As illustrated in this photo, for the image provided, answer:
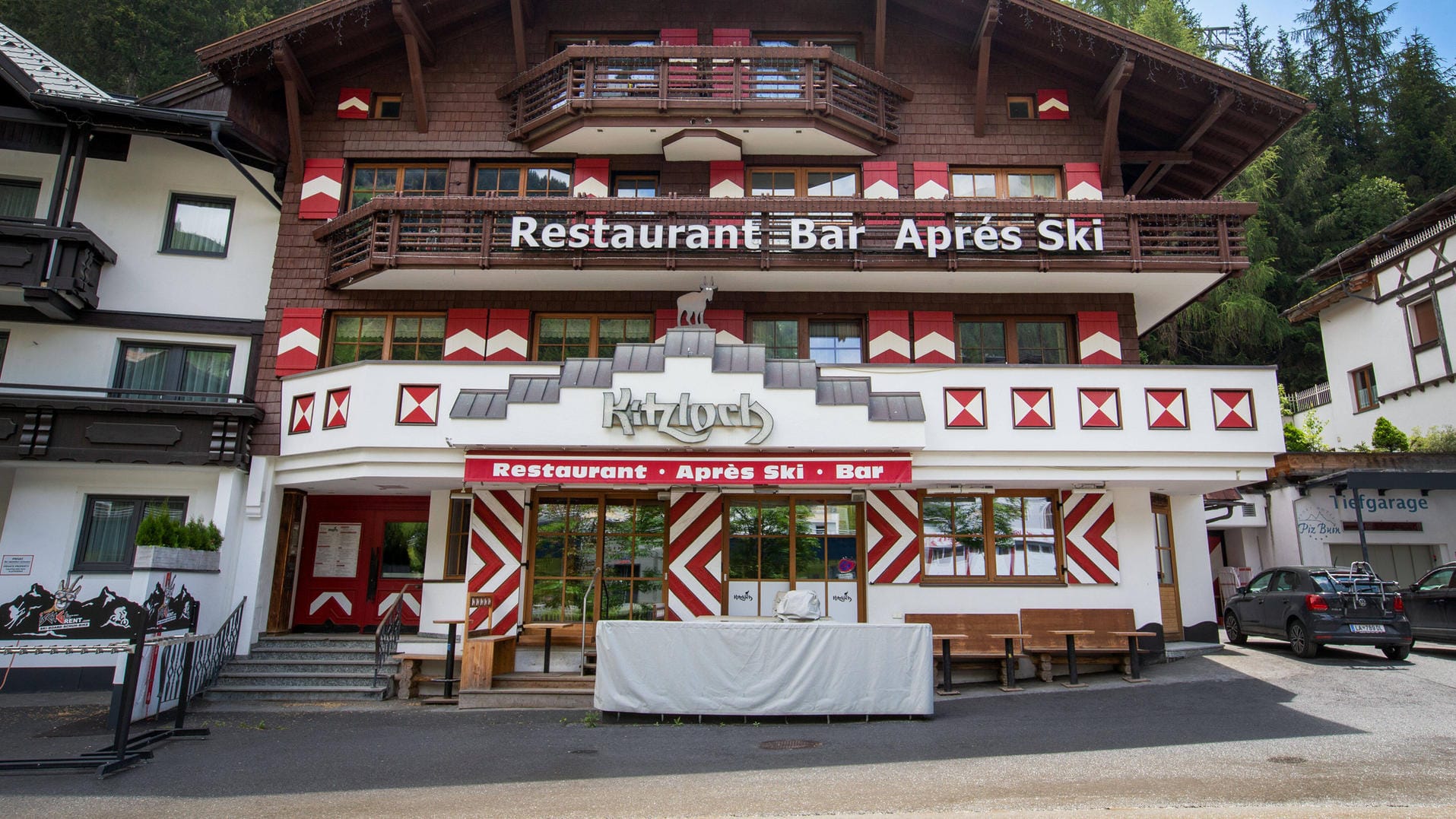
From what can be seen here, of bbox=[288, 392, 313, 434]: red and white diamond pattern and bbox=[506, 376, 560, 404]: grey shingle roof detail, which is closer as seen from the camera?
bbox=[506, 376, 560, 404]: grey shingle roof detail

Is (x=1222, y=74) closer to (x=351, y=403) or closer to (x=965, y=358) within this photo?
(x=965, y=358)

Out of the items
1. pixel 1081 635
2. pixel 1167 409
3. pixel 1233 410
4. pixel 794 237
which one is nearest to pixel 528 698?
pixel 794 237

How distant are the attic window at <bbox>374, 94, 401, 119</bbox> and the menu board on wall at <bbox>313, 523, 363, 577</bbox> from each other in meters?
7.35

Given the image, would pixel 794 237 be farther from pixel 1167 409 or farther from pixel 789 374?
pixel 1167 409

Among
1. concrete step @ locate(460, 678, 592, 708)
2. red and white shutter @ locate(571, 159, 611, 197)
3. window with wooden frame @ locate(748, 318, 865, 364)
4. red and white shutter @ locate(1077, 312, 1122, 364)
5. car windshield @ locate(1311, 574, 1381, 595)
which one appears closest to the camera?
concrete step @ locate(460, 678, 592, 708)

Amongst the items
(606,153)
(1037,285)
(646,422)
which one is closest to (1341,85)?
(1037,285)

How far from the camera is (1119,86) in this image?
14633mm

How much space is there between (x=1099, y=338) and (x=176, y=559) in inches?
560

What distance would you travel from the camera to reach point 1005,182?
15.6 meters

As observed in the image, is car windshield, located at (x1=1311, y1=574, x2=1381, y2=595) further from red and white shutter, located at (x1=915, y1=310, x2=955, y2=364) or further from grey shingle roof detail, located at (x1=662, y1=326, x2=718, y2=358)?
grey shingle roof detail, located at (x1=662, y1=326, x2=718, y2=358)

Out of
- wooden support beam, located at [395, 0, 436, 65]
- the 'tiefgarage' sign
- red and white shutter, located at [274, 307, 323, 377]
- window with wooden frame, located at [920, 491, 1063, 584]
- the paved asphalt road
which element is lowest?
the paved asphalt road

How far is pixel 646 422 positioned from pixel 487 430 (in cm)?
222

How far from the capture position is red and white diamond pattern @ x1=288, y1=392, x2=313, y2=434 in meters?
13.7

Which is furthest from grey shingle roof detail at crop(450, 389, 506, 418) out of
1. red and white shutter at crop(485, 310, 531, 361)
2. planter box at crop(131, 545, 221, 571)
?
planter box at crop(131, 545, 221, 571)
